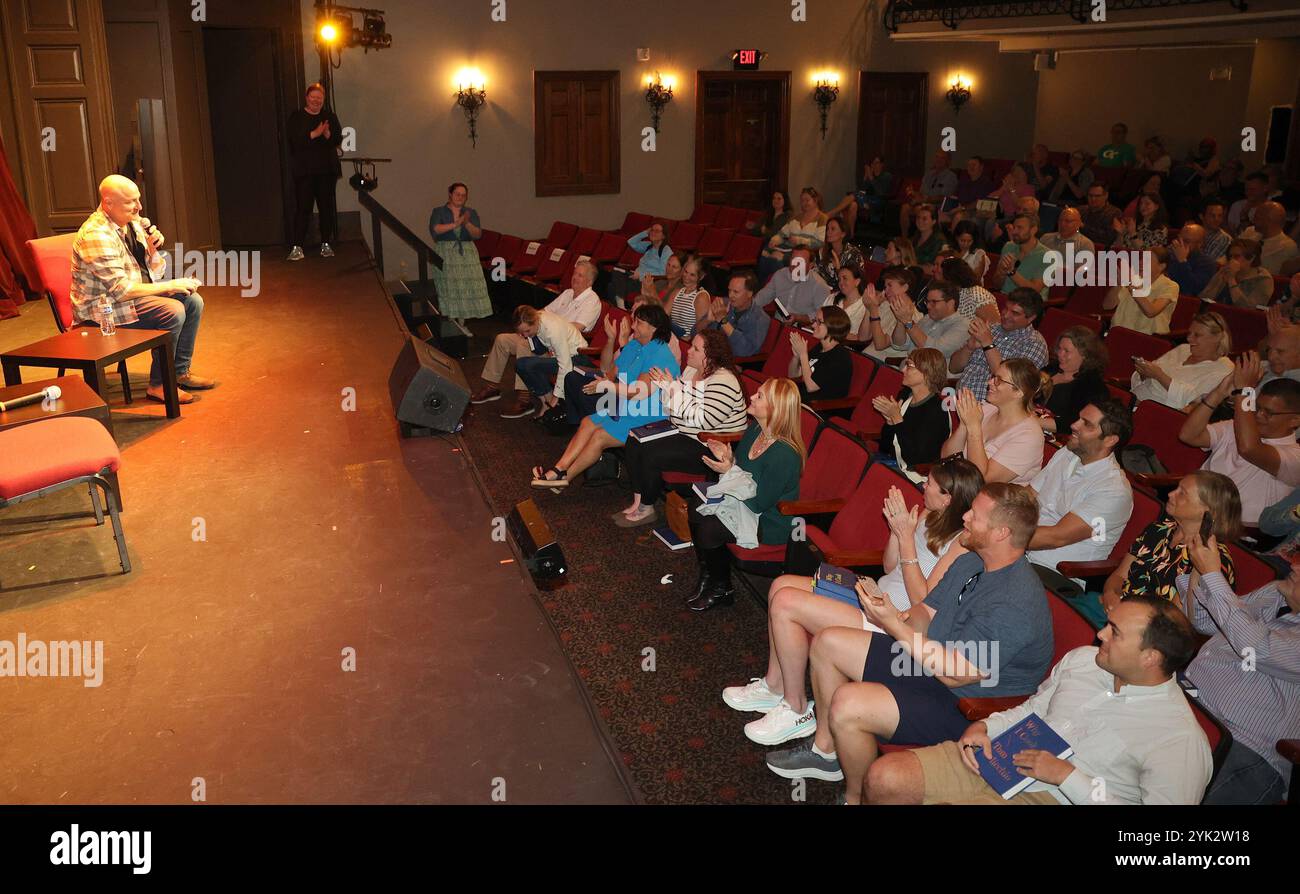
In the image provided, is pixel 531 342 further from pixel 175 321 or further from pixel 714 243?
pixel 714 243

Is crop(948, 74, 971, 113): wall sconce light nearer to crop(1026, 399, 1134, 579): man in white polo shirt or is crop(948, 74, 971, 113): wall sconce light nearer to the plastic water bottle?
crop(1026, 399, 1134, 579): man in white polo shirt

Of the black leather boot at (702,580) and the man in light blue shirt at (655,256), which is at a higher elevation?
the man in light blue shirt at (655,256)

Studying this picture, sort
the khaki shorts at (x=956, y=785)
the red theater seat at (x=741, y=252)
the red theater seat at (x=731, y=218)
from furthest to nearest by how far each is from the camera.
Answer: the red theater seat at (x=731, y=218) → the red theater seat at (x=741, y=252) → the khaki shorts at (x=956, y=785)

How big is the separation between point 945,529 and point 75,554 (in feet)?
11.2

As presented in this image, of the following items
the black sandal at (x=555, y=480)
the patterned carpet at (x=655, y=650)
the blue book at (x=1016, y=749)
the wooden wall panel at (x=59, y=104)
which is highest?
the wooden wall panel at (x=59, y=104)

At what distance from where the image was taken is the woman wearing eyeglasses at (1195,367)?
5.06 m

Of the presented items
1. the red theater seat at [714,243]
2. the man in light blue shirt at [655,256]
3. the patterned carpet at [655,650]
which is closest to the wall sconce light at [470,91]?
the red theater seat at [714,243]

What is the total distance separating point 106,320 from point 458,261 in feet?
12.7

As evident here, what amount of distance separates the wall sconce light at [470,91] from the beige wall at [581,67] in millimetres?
87

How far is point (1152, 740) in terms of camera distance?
254cm

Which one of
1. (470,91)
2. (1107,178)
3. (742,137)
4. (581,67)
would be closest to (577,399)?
(470,91)

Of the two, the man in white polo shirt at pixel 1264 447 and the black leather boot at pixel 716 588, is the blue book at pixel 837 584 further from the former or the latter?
the man in white polo shirt at pixel 1264 447

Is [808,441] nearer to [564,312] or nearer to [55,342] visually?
[564,312]

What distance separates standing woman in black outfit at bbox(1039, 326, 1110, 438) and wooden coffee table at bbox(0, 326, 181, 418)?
4575 mm
